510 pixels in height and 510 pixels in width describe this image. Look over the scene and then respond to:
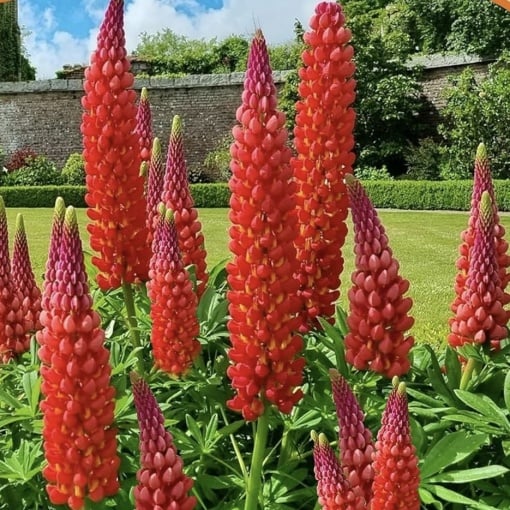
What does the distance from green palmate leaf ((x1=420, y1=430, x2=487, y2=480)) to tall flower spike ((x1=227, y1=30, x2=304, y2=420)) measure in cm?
32

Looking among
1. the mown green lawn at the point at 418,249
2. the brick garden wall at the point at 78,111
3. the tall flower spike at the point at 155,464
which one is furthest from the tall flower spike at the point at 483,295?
the brick garden wall at the point at 78,111

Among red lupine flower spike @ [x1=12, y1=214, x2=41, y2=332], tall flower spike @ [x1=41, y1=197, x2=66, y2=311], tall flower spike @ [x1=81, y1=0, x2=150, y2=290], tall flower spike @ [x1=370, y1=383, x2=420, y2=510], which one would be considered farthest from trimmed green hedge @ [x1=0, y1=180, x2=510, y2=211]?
tall flower spike @ [x1=41, y1=197, x2=66, y2=311]

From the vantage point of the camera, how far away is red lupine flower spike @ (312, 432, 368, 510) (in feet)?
3.49

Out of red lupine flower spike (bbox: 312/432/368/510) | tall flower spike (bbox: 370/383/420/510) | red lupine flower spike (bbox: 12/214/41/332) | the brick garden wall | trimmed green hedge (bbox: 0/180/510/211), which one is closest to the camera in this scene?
red lupine flower spike (bbox: 312/432/368/510)

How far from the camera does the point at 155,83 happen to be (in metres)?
24.2

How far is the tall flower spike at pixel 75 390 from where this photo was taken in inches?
45.6

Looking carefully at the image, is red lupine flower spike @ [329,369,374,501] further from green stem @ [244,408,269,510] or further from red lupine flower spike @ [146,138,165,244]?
red lupine flower spike @ [146,138,165,244]

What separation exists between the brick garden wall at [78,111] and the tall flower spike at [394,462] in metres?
22.8

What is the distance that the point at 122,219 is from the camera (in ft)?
5.94

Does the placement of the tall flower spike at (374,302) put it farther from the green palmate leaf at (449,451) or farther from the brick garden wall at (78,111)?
the brick garden wall at (78,111)

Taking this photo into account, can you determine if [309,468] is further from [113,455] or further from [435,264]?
[435,264]

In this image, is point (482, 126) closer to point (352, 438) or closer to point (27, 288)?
point (27, 288)

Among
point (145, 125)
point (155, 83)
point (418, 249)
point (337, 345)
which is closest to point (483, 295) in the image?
point (337, 345)

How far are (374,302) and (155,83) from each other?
77.3ft
